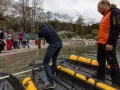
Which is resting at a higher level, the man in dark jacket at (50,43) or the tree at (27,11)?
the tree at (27,11)

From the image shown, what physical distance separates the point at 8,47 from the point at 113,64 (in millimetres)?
14832

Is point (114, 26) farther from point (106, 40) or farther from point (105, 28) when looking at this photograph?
point (106, 40)

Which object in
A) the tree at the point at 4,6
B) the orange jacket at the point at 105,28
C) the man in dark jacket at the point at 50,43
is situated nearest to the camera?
the orange jacket at the point at 105,28

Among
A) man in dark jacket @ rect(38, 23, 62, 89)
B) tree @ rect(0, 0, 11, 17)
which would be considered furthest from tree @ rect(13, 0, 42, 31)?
man in dark jacket @ rect(38, 23, 62, 89)

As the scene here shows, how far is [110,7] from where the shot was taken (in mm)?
4531

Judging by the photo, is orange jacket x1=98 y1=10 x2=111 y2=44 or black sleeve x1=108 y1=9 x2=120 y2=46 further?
orange jacket x1=98 y1=10 x2=111 y2=44

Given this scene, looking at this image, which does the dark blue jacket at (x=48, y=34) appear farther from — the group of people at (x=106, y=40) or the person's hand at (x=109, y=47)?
the person's hand at (x=109, y=47)

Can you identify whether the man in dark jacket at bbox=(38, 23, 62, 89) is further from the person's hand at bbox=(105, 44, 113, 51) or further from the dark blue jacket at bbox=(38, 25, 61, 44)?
the person's hand at bbox=(105, 44, 113, 51)

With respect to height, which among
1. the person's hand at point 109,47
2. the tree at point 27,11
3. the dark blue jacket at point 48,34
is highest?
the tree at point 27,11

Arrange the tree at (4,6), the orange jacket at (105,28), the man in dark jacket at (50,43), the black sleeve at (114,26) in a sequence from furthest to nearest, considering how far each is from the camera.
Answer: the tree at (4,6), the man in dark jacket at (50,43), the orange jacket at (105,28), the black sleeve at (114,26)

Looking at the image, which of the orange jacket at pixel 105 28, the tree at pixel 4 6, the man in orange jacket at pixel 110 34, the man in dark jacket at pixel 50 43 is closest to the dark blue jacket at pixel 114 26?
the man in orange jacket at pixel 110 34

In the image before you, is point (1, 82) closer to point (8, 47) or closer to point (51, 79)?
point (51, 79)

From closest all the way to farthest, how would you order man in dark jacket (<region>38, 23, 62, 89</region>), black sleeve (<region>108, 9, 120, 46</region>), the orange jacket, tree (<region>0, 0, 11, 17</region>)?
1. black sleeve (<region>108, 9, 120, 46</region>)
2. the orange jacket
3. man in dark jacket (<region>38, 23, 62, 89</region>)
4. tree (<region>0, 0, 11, 17</region>)

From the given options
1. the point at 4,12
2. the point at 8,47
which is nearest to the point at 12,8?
the point at 4,12
